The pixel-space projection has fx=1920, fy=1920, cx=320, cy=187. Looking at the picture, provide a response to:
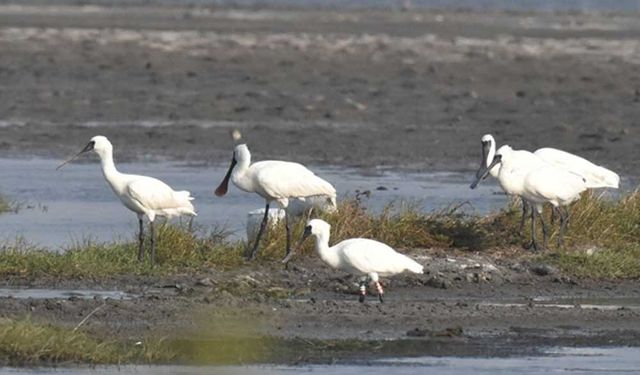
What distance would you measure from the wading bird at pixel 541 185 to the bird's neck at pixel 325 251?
2.42 metres

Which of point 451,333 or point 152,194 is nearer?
point 451,333

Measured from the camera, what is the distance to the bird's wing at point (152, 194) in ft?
45.3

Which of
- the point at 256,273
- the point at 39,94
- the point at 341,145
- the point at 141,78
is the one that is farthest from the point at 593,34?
the point at 256,273

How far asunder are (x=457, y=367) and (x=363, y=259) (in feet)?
6.13

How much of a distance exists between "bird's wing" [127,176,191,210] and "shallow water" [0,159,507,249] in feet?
3.50

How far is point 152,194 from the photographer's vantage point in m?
13.8

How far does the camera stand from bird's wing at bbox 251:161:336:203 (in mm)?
14414

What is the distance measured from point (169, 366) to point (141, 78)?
20585mm

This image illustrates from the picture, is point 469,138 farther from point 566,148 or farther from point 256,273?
point 256,273

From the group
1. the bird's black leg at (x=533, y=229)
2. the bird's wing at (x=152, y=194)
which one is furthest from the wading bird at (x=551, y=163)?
the bird's wing at (x=152, y=194)

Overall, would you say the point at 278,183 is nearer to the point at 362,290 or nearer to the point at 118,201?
the point at 362,290

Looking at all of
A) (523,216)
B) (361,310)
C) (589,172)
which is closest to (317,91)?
(589,172)

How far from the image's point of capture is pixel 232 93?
95.3 ft

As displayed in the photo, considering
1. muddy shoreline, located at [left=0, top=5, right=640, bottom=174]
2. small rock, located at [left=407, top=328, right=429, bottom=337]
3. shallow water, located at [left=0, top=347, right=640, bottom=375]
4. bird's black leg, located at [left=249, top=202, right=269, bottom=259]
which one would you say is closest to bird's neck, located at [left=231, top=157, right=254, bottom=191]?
bird's black leg, located at [left=249, top=202, right=269, bottom=259]
